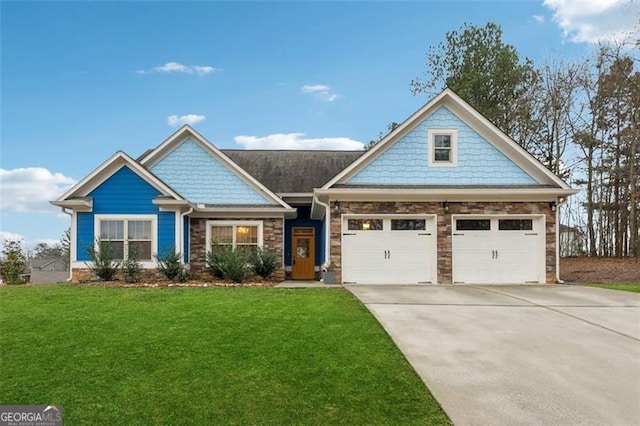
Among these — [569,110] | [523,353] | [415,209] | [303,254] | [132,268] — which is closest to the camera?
[523,353]

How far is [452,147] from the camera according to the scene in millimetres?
14539

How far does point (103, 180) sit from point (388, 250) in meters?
9.46

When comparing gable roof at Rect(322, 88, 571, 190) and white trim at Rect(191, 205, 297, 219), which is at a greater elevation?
gable roof at Rect(322, 88, 571, 190)

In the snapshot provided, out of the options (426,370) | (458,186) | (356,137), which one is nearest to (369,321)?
(426,370)

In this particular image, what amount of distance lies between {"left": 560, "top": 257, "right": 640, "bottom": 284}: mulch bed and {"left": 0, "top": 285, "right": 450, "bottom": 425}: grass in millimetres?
12954

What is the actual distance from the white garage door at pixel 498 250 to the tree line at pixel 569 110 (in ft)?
46.7

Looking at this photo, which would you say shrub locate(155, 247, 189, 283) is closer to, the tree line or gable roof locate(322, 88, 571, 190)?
gable roof locate(322, 88, 571, 190)

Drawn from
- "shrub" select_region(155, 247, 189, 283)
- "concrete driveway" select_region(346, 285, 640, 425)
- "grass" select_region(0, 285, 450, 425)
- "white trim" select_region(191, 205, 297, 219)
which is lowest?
"concrete driveway" select_region(346, 285, 640, 425)

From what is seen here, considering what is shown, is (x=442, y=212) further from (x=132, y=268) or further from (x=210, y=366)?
(x=210, y=366)

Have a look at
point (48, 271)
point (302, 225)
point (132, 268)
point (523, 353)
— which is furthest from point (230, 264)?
point (48, 271)

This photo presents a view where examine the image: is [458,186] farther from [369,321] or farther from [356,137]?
[356,137]

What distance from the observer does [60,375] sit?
490 cm

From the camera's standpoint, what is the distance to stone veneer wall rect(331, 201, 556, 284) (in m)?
13.8

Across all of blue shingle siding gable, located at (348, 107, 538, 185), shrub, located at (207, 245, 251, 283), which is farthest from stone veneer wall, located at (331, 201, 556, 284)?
shrub, located at (207, 245, 251, 283)
